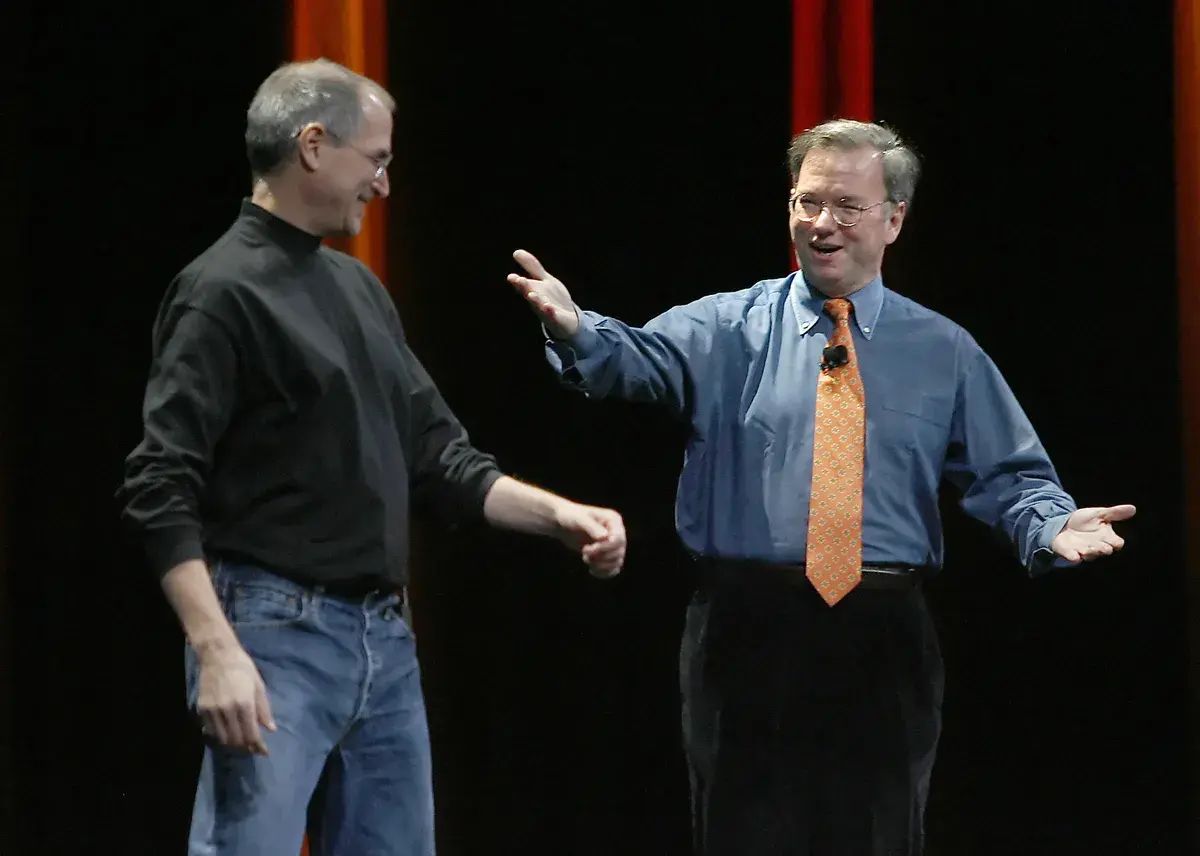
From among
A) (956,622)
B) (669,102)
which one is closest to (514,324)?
(669,102)

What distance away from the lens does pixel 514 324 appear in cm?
302

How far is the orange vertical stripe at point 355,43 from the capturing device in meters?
2.89

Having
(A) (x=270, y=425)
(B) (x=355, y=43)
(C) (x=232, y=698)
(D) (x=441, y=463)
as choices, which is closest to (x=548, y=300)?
(D) (x=441, y=463)

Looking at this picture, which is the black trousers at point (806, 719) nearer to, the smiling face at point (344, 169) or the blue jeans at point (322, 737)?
the blue jeans at point (322, 737)

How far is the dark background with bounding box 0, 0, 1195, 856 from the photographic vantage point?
9.31 feet

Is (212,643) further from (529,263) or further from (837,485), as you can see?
(837,485)

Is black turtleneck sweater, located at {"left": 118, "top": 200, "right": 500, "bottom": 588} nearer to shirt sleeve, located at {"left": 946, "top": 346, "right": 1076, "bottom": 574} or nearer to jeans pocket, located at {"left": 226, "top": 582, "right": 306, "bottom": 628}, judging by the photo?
jeans pocket, located at {"left": 226, "top": 582, "right": 306, "bottom": 628}

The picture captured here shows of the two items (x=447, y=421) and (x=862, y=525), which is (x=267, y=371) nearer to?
(x=447, y=421)

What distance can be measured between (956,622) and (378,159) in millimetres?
1768

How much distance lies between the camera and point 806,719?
2.28 metres

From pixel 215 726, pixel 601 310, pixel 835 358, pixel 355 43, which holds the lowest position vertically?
pixel 215 726

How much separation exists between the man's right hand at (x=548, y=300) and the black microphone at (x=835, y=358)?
15.6 inches

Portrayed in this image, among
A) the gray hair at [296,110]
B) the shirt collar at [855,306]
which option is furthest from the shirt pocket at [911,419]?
the gray hair at [296,110]

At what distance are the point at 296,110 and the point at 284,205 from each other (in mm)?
109
